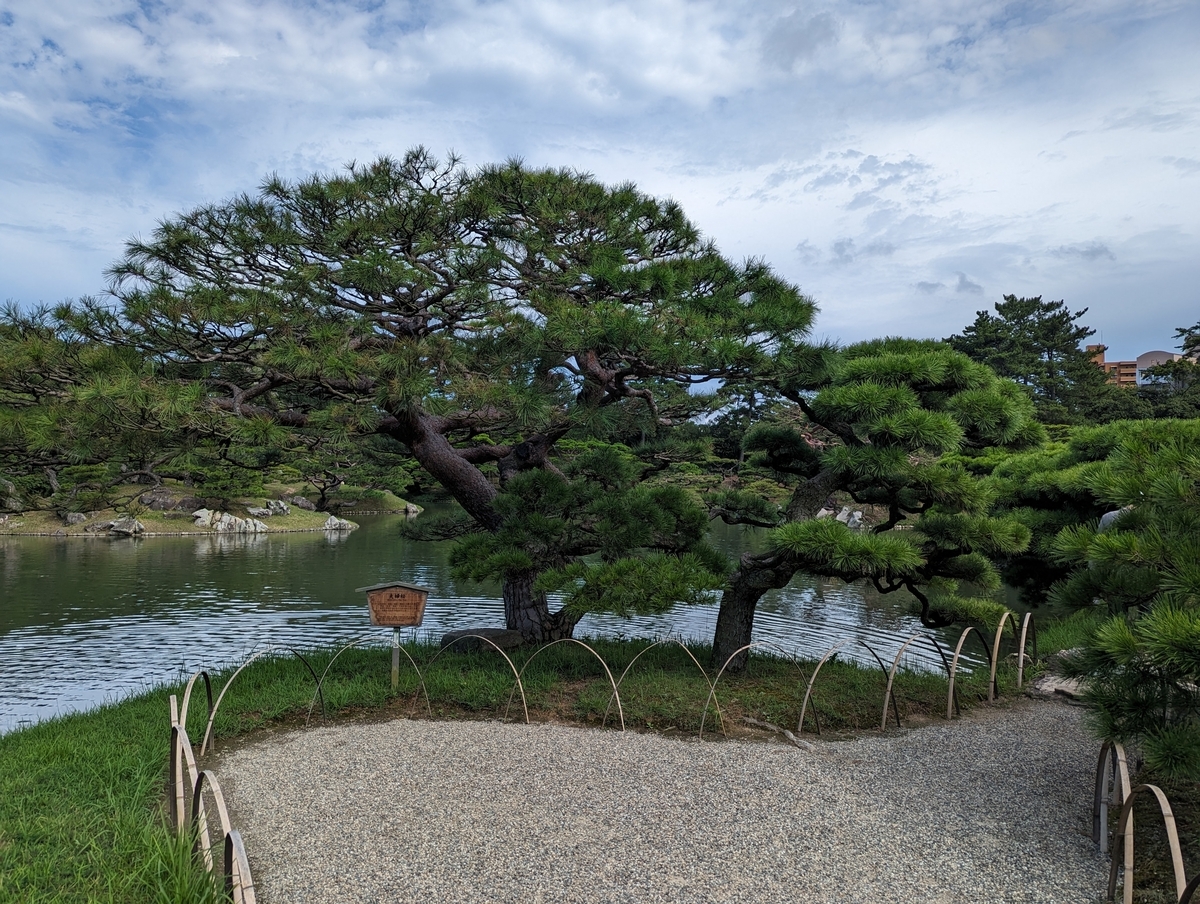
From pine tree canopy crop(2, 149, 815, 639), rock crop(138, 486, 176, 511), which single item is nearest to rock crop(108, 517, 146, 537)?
rock crop(138, 486, 176, 511)

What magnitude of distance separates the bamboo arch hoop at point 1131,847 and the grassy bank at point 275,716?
2.54 metres

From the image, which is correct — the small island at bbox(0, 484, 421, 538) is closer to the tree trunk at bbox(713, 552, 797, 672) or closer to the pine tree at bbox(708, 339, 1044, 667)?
the tree trunk at bbox(713, 552, 797, 672)

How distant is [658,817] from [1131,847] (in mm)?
2004

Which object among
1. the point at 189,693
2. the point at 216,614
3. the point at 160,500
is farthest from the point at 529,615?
the point at 160,500

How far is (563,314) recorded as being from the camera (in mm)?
5441

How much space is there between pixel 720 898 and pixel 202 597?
1281 cm

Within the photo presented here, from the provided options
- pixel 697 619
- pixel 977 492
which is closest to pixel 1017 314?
pixel 697 619

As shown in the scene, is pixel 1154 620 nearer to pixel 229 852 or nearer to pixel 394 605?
pixel 229 852

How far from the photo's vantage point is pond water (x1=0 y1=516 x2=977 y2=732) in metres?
8.81

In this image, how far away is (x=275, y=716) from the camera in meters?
5.70

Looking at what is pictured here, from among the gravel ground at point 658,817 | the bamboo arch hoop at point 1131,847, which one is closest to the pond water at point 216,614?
the gravel ground at point 658,817

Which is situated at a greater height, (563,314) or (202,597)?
(563,314)

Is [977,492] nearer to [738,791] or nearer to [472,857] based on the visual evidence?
[738,791]

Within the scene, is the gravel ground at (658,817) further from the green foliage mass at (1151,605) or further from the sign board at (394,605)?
the sign board at (394,605)
